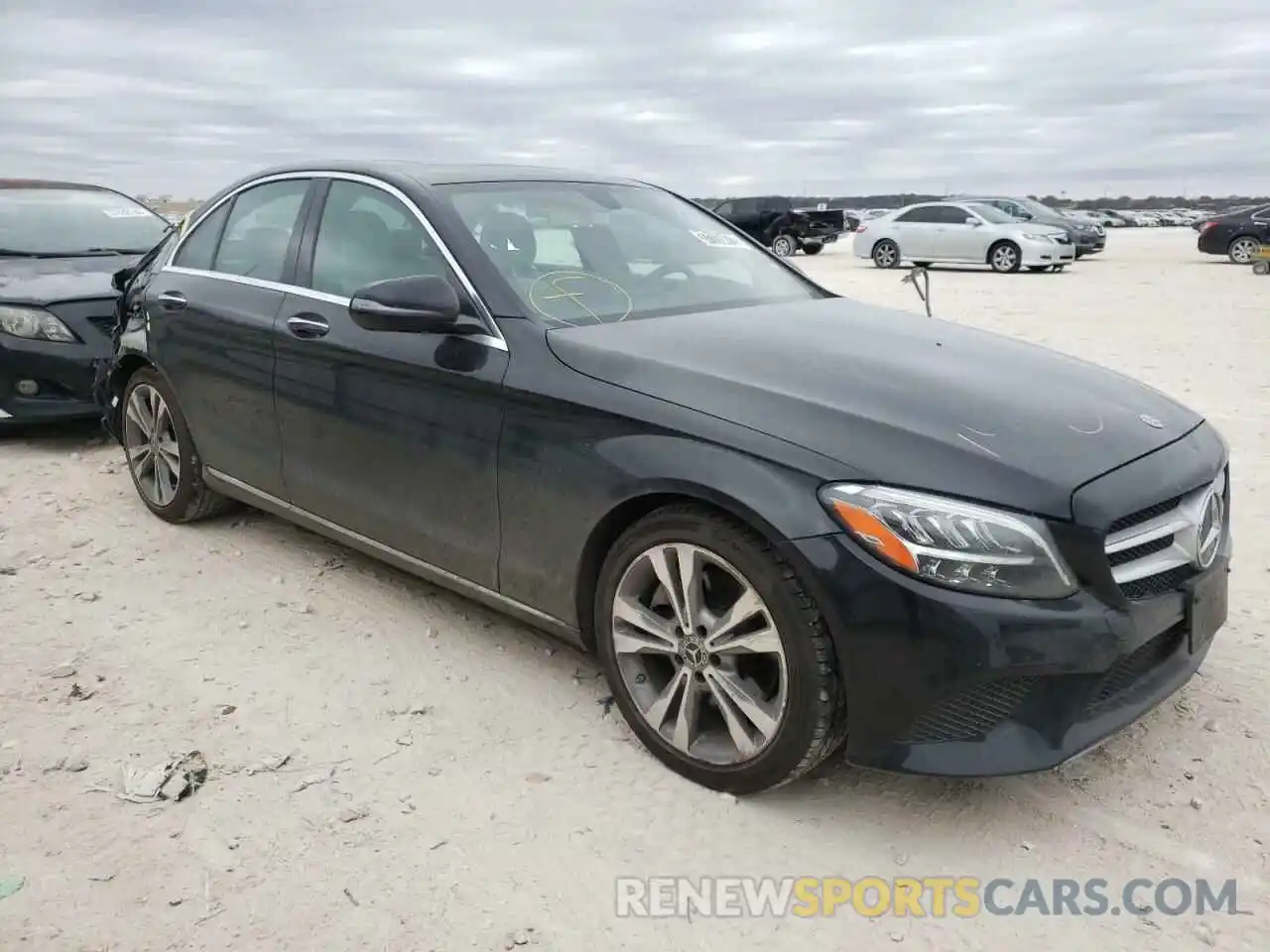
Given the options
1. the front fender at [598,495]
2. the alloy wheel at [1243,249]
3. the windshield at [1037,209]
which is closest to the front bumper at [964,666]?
the front fender at [598,495]

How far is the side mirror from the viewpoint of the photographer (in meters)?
3.23

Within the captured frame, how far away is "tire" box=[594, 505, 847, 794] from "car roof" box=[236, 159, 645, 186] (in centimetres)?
165

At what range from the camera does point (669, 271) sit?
Result: 3.79 meters

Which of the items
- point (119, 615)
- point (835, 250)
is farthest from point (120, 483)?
point (835, 250)

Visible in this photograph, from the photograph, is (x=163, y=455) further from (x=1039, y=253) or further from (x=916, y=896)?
(x=1039, y=253)

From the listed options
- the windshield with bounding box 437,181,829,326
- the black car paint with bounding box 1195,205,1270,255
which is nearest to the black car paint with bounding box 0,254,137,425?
the windshield with bounding box 437,181,829,326

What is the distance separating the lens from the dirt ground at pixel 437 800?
2.42 meters

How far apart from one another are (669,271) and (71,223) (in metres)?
5.74

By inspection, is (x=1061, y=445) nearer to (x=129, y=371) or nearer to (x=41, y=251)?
(x=129, y=371)

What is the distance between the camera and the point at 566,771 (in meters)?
3.02

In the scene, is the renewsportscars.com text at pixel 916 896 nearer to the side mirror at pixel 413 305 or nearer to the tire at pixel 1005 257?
the side mirror at pixel 413 305

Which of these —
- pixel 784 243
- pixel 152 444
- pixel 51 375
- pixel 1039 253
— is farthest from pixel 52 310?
pixel 784 243

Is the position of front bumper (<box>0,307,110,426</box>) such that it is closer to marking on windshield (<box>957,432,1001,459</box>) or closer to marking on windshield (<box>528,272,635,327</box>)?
marking on windshield (<box>528,272,635,327</box>)

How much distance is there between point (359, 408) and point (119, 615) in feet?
4.33
